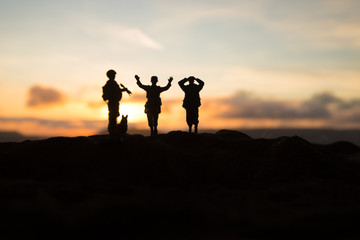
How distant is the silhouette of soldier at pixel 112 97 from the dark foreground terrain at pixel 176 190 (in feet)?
2.67

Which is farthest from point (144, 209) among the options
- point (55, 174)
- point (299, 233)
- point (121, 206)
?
point (55, 174)

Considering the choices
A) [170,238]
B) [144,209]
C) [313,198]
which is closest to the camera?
[170,238]

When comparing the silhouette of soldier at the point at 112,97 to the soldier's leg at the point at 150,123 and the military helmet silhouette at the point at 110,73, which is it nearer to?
the military helmet silhouette at the point at 110,73

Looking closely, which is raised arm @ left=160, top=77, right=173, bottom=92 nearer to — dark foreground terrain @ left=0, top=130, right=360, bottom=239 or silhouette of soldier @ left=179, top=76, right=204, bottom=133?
silhouette of soldier @ left=179, top=76, right=204, bottom=133

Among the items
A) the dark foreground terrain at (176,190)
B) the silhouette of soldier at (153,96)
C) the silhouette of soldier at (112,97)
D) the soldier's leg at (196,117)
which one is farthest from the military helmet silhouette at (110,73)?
the soldier's leg at (196,117)

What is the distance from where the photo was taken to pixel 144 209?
7391 mm

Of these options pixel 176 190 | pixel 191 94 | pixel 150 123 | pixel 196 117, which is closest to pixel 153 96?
pixel 150 123

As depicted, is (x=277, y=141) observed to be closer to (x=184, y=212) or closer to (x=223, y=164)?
(x=223, y=164)

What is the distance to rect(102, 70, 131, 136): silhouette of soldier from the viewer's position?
13383mm

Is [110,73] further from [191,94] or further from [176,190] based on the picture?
[176,190]

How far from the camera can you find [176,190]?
414 inches

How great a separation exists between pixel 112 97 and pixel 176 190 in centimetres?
510

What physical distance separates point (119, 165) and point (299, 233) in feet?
25.7

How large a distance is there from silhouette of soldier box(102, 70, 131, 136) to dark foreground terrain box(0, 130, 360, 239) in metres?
0.81
